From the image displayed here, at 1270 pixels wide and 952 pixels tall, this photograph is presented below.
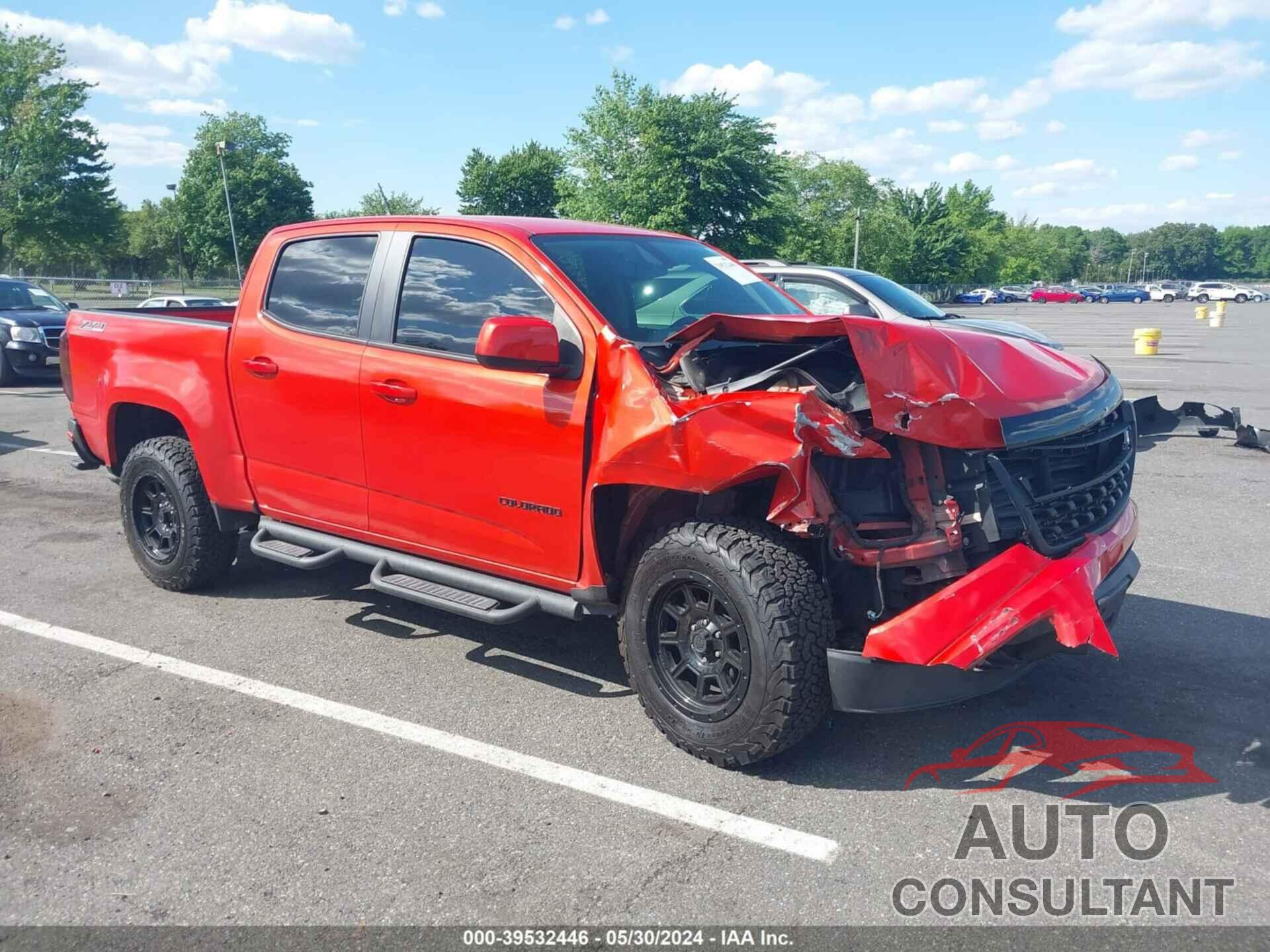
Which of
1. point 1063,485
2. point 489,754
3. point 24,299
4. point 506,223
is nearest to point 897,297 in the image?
point 506,223

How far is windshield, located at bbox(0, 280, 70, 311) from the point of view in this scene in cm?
1675

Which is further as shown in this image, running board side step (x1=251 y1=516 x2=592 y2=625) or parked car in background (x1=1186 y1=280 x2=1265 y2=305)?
parked car in background (x1=1186 y1=280 x2=1265 y2=305)

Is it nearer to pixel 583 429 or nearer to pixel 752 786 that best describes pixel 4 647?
pixel 583 429

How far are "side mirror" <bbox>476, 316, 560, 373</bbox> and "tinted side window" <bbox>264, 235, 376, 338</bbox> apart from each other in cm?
126

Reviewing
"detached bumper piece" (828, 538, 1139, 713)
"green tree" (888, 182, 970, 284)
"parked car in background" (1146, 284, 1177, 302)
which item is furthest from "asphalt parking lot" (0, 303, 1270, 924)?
"parked car in background" (1146, 284, 1177, 302)

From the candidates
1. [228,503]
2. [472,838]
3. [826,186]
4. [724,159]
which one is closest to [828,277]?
[228,503]

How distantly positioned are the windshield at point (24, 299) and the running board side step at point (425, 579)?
14496 mm

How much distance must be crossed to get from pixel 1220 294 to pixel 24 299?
86.8 meters

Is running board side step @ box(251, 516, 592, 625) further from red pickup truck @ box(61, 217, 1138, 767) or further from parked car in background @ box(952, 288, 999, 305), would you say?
parked car in background @ box(952, 288, 999, 305)

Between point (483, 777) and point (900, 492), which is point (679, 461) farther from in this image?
point (483, 777)

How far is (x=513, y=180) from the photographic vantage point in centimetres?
9450

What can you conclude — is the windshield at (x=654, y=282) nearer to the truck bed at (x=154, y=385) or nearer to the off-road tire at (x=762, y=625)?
the off-road tire at (x=762, y=625)

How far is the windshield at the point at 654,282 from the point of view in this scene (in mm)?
4156

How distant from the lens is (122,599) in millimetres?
5660
